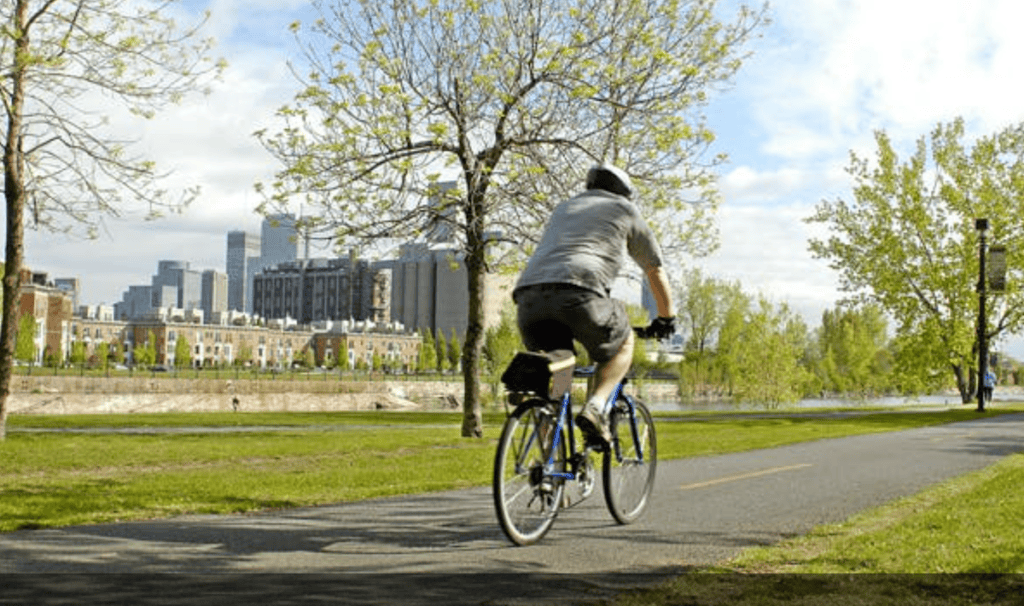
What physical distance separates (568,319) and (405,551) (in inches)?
61.2

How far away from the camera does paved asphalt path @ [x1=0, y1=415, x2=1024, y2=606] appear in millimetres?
4355

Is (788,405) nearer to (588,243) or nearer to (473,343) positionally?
(473,343)

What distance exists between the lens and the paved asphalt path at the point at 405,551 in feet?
14.3

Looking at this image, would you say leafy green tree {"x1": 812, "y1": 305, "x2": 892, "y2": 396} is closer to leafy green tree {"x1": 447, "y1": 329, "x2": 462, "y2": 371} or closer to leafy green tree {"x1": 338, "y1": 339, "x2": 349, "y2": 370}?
leafy green tree {"x1": 447, "y1": 329, "x2": 462, "y2": 371}

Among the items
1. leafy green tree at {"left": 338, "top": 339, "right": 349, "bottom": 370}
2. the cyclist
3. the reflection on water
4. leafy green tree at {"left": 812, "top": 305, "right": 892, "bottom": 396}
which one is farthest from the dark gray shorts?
leafy green tree at {"left": 338, "top": 339, "right": 349, "bottom": 370}

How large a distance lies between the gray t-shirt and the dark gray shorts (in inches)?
2.3

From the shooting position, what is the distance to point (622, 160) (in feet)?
58.0

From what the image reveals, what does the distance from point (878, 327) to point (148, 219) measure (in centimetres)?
6181

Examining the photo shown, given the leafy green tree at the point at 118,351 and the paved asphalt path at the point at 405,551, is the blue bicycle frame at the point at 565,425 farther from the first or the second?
the leafy green tree at the point at 118,351

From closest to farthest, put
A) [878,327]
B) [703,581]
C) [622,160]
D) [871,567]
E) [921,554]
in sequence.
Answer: [703,581], [871,567], [921,554], [622,160], [878,327]

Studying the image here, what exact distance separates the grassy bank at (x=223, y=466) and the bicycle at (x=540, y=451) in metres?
2.88

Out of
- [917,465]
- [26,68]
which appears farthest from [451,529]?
[26,68]

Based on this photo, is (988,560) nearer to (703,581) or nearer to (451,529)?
(703,581)

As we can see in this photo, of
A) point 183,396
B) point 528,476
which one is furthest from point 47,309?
point 528,476
